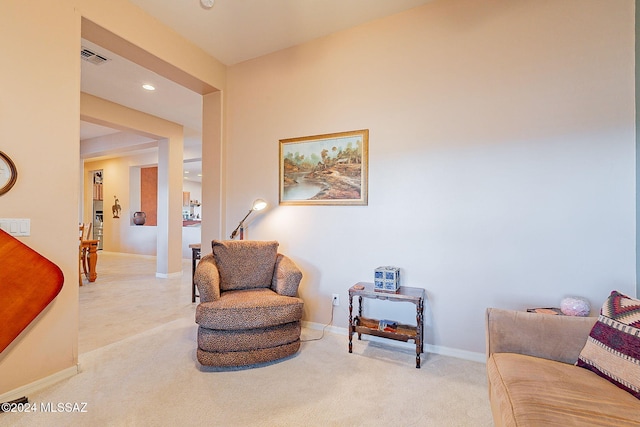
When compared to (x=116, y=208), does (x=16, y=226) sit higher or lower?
lower

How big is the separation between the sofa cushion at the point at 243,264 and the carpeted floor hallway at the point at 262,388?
649 mm

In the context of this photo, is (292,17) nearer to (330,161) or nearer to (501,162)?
(330,161)

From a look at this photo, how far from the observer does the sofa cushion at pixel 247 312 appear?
203 cm

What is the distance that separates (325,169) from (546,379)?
215cm

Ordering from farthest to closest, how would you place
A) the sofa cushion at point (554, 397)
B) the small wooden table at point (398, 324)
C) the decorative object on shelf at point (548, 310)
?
the small wooden table at point (398, 324) < the decorative object on shelf at point (548, 310) < the sofa cushion at point (554, 397)

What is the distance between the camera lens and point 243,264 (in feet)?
8.61

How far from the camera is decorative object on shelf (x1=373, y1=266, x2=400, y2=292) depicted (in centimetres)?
230

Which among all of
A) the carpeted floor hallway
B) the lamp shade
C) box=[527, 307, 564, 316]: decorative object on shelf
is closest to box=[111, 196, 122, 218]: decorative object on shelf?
the carpeted floor hallway

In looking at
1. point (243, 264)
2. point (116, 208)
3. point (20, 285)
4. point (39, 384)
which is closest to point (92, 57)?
point (20, 285)

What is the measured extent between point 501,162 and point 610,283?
3.38ft

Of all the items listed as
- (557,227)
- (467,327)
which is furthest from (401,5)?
(467,327)

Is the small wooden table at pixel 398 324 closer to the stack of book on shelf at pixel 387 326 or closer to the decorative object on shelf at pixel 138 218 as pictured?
the stack of book on shelf at pixel 387 326

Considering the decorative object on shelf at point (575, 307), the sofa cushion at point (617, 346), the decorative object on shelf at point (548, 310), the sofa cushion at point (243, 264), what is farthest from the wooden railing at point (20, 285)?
the decorative object on shelf at point (575, 307)

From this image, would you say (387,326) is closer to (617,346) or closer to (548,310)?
(548,310)
